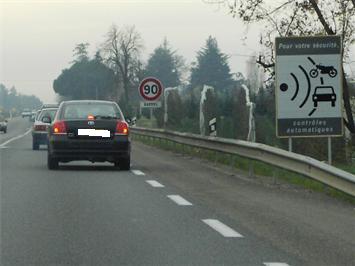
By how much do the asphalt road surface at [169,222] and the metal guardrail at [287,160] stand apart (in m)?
0.32

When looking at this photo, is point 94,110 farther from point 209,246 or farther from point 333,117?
point 209,246

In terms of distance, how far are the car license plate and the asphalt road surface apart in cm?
146

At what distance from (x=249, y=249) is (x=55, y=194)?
18.2 ft

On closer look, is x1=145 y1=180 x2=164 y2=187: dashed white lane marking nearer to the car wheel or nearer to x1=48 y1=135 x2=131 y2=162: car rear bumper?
x1=48 y1=135 x2=131 y2=162: car rear bumper

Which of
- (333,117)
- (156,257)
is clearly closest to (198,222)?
(156,257)

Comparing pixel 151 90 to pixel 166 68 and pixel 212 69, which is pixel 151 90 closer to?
pixel 212 69

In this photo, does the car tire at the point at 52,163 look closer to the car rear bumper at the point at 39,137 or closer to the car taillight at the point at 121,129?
the car taillight at the point at 121,129

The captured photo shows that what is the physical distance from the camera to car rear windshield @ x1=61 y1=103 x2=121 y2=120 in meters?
17.7

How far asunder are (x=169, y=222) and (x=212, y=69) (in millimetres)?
169416

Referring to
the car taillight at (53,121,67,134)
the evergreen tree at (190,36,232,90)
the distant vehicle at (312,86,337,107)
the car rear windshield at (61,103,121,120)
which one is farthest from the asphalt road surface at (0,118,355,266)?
the evergreen tree at (190,36,232,90)

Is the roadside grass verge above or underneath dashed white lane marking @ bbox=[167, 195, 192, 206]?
underneath

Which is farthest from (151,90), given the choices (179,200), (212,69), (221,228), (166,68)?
(166,68)

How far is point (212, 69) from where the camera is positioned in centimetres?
17838

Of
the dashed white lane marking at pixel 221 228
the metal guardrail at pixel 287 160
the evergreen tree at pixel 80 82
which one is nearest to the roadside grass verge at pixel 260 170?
the metal guardrail at pixel 287 160
